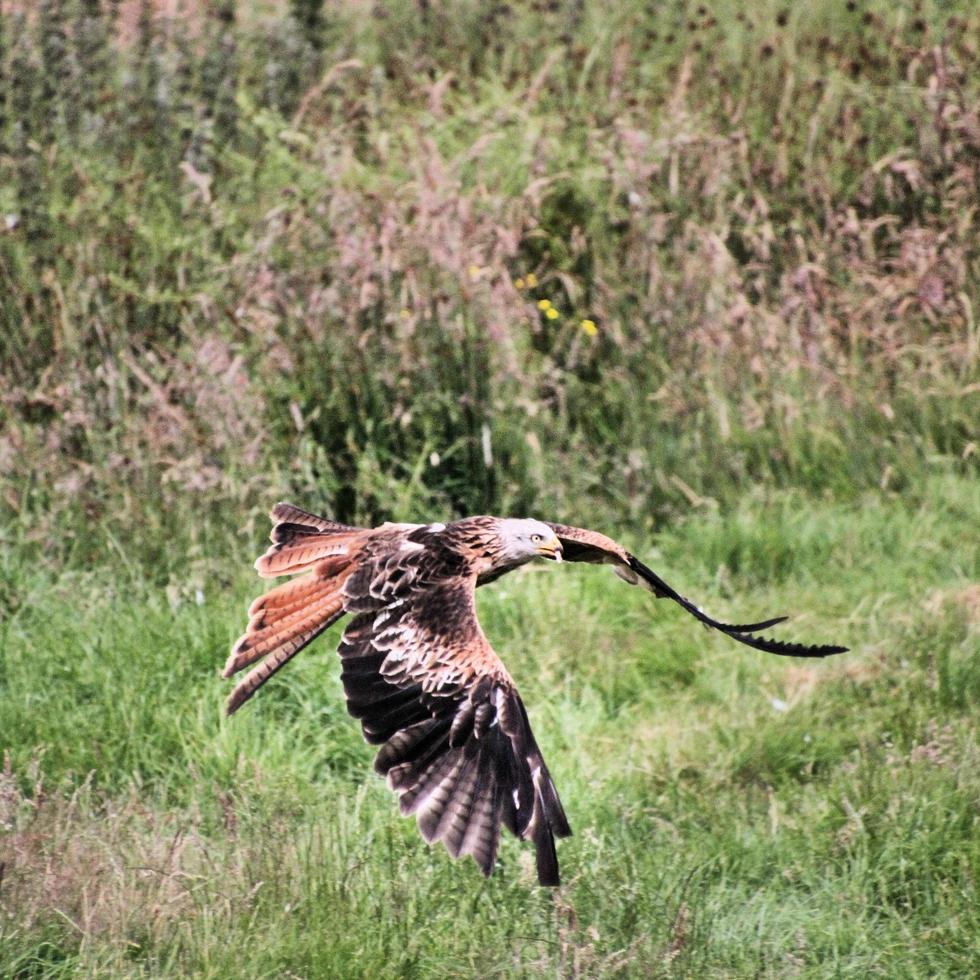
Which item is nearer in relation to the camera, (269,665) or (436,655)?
(436,655)

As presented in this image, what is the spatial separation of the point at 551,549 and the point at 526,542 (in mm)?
62

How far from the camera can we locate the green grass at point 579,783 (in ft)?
11.3

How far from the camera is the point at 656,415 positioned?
6383 millimetres

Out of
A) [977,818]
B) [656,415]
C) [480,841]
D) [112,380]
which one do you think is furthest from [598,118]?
[480,841]

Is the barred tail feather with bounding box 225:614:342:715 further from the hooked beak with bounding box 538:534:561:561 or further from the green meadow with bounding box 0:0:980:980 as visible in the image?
the hooked beak with bounding box 538:534:561:561

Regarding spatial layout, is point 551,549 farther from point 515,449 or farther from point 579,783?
point 515,449

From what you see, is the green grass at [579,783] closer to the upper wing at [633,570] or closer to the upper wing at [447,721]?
the upper wing at [447,721]

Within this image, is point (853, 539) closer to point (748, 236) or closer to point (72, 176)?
point (748, 236)

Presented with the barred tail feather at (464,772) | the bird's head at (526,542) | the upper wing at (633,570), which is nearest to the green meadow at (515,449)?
the barred tail feather at (464,772)

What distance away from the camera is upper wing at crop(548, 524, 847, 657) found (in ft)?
12.1

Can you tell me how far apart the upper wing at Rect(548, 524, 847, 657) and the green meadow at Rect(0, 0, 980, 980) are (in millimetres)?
585

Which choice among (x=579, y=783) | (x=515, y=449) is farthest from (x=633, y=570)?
(x=515, y=449)

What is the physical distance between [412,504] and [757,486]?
134 centimetres

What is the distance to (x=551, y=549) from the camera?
3.77m
